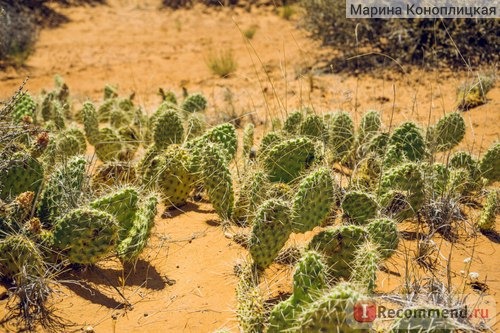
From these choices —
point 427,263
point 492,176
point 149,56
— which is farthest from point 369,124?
point 149,56

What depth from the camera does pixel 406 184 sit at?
3.72 m

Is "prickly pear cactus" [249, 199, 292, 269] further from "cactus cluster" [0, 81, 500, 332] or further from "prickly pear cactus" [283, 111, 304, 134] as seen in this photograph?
"prickly pear cactus" [283, 111, 304, 134]

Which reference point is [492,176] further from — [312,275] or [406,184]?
[312,275]

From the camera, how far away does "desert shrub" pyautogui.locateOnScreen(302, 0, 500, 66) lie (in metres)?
6.92

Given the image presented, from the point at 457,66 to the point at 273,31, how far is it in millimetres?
4239

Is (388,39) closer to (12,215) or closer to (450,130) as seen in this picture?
(450,130)

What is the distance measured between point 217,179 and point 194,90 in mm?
4081

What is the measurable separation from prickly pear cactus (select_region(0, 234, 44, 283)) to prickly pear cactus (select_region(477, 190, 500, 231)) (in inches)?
97.3

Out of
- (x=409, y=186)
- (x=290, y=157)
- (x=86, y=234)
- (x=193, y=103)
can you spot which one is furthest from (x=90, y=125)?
(x=409, y=186)

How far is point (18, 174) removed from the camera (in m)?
3.49

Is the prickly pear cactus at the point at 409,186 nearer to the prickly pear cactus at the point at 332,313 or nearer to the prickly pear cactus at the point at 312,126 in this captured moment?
the prickly pear cactus at the point at 312,126

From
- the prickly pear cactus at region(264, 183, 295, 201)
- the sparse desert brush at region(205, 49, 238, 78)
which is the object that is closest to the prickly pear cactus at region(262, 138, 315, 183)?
the prickly pear cactus at region(264, 183, 295, 201)

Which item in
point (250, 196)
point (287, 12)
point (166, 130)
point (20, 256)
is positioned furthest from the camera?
point (287, 12)

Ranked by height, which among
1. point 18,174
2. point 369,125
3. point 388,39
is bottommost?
point 388,39
